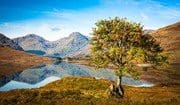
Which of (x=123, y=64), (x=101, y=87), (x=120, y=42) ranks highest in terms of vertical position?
(x=120, y=42)

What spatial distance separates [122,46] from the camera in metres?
55.6

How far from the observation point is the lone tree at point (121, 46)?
5350cm

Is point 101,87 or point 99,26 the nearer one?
point 99,26

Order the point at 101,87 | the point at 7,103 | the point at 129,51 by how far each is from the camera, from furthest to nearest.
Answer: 1. the point at 101,87
2. the point at 129,51
3. the point at 7,103

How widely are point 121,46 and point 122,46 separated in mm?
176

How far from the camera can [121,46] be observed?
5559cm

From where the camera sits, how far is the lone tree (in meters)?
53.5

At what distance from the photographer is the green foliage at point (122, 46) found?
53.5 meters

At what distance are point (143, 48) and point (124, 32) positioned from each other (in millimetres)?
4248

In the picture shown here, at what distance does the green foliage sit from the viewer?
176 feet

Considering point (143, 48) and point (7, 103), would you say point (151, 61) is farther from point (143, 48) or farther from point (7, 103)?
point (7, 103)

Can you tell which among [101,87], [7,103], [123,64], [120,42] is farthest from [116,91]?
[7,103]

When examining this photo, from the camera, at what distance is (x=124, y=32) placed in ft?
178

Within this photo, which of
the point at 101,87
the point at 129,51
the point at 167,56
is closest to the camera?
the point at 129,51
